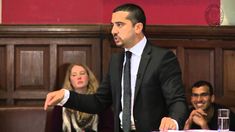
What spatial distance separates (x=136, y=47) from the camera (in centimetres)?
265

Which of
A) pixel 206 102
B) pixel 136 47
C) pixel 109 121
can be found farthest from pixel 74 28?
pixel 136 47

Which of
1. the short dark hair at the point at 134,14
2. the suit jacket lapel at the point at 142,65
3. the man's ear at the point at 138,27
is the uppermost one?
the short dark hair at the point at 134,14

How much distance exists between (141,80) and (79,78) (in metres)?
1.17

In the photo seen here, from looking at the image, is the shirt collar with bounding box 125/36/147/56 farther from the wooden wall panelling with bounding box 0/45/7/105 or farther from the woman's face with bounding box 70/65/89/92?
the wooden wall panelling with bounding box 0/45/7/105

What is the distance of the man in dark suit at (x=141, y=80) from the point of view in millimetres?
2531

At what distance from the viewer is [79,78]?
145 inches

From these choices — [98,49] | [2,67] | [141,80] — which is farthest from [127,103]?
[2,67]

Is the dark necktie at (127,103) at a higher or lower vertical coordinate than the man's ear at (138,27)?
lower

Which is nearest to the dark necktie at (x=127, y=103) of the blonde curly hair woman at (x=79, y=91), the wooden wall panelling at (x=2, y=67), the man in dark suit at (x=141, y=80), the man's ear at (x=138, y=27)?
the man in dark suit at (x=141, y=80)

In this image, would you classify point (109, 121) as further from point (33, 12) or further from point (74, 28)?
point (33, 12)

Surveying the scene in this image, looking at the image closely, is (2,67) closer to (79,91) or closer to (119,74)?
(79,91)

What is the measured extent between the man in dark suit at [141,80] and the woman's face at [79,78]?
944mm

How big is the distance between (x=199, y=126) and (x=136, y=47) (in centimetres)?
93

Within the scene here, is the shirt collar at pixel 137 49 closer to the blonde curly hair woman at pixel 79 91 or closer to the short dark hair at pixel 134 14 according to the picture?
the short dark hair at pixel 134 14
